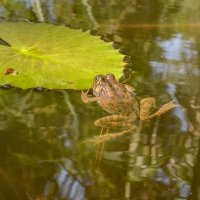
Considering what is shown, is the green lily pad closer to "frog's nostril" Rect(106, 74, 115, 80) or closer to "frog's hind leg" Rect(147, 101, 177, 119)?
"frog's nostril" Rect(106, 74, 115, 80)

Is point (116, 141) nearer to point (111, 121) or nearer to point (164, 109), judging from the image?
point (111, 121)

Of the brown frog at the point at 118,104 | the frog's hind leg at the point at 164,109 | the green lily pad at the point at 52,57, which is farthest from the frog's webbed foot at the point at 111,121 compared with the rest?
the green lily pad at the point at 52,57

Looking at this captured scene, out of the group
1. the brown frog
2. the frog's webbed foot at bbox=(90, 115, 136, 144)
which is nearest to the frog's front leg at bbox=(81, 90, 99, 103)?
the brown frog

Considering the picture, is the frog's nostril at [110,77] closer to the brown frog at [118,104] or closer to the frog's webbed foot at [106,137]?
the brown frog at [118,104]

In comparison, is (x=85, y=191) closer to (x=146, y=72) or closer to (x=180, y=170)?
(x=180, y=170)

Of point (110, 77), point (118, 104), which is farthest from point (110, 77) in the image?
point (118, 104)

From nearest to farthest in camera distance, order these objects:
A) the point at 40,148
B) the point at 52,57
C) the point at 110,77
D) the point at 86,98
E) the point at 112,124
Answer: the point at 40,148 → the point at 112,124 → the point at 86,98 → the point at 110,77 → the point at 52,57

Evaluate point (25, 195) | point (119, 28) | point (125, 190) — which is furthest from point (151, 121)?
point (119, 28)
